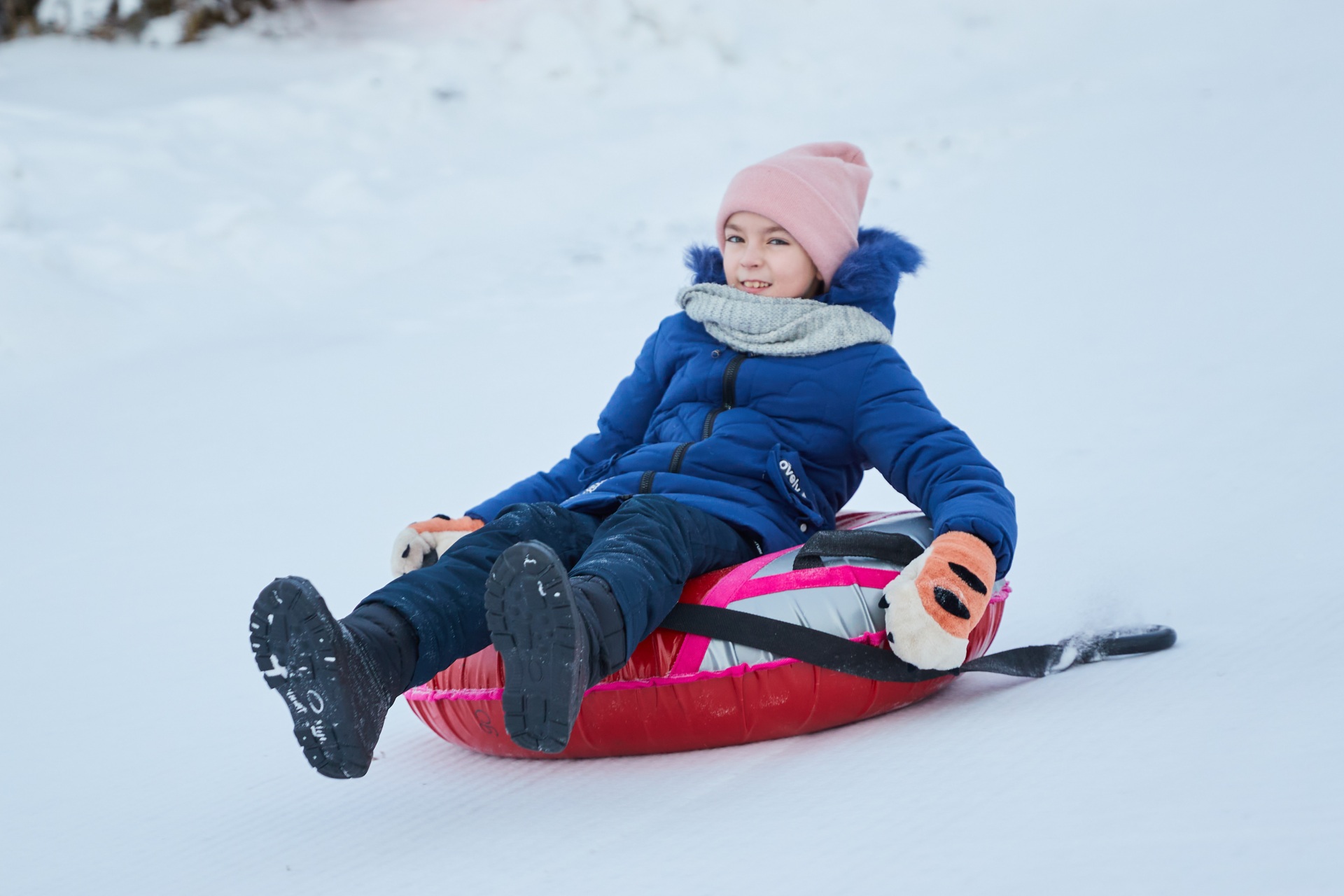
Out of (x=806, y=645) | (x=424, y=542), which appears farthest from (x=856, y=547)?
(x=424, y=542)

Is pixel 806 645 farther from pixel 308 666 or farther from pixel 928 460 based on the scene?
pixel 308 666

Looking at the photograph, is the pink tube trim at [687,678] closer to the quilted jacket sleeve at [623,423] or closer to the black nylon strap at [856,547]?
the black nylon strap at [856,547]

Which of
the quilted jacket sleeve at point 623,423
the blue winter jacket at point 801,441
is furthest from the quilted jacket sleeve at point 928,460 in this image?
the quilted jacket sleeve at point 623,423

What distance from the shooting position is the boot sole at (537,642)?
52.9 inches

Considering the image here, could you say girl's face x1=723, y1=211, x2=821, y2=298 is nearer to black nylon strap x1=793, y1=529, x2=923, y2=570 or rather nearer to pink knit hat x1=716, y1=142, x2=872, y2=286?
pink knit hat x1=716, y1=142, x2=872, y2=286

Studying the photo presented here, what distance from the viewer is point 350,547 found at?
9.96ft

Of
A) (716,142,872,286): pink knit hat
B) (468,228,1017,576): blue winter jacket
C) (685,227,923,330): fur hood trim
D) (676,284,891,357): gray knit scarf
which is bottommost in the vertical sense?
(468,228,1017,576): blue winter jacket

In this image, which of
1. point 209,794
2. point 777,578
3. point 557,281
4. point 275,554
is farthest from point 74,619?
point 557,281

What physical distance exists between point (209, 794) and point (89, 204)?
4313 millimetres

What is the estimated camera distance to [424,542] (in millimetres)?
2045

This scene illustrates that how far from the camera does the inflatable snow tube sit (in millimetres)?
1685

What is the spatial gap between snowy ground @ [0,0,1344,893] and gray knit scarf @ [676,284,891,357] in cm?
60

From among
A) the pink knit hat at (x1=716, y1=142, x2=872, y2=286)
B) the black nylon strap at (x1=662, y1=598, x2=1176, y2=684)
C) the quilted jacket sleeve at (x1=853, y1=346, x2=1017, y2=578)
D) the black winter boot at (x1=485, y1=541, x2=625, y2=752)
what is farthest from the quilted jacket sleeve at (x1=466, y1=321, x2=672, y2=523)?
the black winter boot at (x1=485, y1=541, x2=625, y2=752)

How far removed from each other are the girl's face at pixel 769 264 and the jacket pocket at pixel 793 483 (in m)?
0.33
